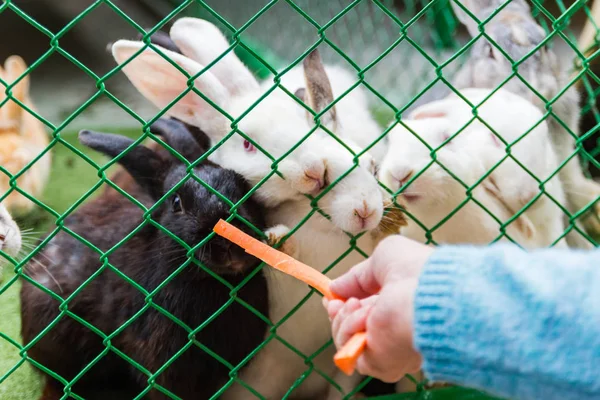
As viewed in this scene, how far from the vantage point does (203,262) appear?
163 centimetres

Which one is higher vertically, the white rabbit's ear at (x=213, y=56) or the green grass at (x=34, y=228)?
the white rabbit's ear at (x=213, y=56)

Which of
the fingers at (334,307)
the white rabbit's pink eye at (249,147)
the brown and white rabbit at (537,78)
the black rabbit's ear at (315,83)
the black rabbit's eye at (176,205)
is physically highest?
the black rabbit's ear at (315,83)

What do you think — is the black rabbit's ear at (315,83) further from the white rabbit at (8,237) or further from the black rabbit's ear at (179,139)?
the white rabbit at (8,237)

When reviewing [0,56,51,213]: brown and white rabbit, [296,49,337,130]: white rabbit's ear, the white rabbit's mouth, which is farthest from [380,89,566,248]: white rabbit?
[0,56,51,213]: brown and white rabbit

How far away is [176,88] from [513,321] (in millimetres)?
1351

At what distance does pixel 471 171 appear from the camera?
2133 millimetres

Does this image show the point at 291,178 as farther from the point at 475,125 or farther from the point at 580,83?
the point at 580,83

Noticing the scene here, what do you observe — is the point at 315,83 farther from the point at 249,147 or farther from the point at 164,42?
the point at 164,42

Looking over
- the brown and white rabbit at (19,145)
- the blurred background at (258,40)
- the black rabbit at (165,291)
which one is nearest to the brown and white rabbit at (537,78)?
the blurred background at (258,40)

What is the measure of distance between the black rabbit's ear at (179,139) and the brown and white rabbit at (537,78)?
5.03 feet

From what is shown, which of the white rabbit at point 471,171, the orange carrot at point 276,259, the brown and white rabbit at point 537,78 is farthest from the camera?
the brown and white rabbit at point 537,78

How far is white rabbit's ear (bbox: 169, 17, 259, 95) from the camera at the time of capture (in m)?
2.10

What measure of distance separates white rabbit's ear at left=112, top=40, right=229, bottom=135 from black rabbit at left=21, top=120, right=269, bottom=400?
0.07 meters

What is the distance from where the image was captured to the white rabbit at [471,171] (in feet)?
6.75
